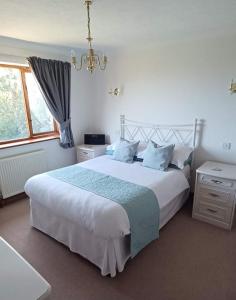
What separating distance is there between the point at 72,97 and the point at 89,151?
115 centimetres

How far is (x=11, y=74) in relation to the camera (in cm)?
326

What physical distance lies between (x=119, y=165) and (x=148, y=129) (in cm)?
100

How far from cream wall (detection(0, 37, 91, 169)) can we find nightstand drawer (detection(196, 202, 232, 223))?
269 centimetres

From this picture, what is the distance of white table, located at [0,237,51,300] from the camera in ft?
2.51

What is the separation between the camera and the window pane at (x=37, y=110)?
3.50 m

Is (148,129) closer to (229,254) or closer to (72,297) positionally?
(229,254)

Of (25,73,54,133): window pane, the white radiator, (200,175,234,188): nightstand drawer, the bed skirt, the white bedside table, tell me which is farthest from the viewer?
the white bedside table

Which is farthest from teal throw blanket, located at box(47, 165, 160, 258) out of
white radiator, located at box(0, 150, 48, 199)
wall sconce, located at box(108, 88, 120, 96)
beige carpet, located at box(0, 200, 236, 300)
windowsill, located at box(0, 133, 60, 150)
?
wall sconce, located at box(108, 88, 120, 96)

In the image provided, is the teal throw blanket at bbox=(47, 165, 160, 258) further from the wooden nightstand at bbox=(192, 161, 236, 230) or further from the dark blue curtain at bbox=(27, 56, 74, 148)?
the dark blue curtain at bbox=(27, 56, 74, 148)

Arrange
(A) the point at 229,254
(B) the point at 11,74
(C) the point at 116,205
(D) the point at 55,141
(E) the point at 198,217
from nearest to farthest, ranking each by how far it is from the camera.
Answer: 1. (C) the point at 116,205
2. (A) the point at 229,254
3. (E) the point at 198,217
4. (B) the point at 11,74
5. (D) the point at 55,141

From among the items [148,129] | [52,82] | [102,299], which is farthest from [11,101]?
[102,299]

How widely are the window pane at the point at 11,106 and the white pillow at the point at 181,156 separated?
2.64 meters

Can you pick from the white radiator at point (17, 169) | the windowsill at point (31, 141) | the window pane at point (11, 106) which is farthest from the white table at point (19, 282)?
the window pane at point (11, 106)

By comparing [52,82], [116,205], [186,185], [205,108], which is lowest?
[186,185]
